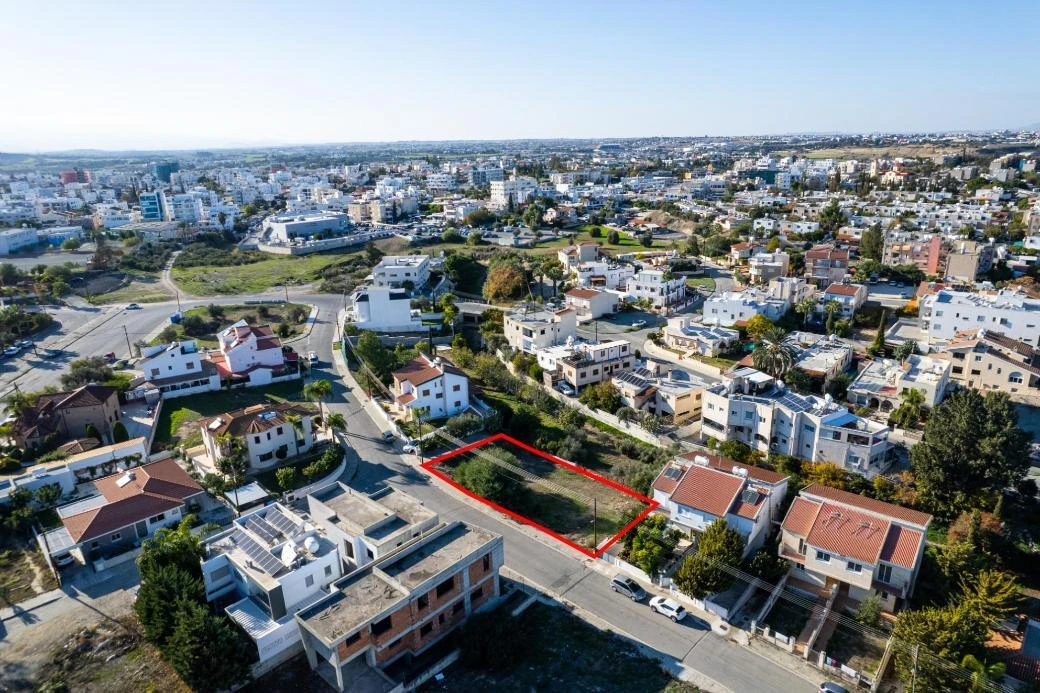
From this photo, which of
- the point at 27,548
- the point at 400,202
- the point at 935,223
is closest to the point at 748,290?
the point at 935,223

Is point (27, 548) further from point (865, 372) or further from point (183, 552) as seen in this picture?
point (865, 372)

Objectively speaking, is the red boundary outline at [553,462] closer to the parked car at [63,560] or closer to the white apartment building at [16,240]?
the parked car at [63,560]

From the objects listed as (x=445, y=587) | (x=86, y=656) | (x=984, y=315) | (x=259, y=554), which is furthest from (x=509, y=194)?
(x=86, y=656)

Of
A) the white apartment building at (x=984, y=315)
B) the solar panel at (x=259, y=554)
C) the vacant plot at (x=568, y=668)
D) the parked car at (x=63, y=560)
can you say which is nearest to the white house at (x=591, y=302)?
the white apartment building at (x=984, y=315)

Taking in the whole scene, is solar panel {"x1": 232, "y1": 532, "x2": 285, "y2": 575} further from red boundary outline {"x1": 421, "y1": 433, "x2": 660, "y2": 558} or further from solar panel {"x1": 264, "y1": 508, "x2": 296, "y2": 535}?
red boundary outline {"x1": 421, "y1": 433, "x2": 660, "y2": 558}

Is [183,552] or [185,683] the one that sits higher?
[183,552]

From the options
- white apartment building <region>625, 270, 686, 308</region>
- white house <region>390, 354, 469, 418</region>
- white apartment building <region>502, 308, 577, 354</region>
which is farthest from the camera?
white apartment building <region>625, 270, 686, 308</region>

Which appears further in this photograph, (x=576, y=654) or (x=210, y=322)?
(x=210, y=322)

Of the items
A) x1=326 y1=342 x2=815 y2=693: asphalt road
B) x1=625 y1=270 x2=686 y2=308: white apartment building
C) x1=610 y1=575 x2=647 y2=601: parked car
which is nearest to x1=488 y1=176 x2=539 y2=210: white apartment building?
x1=625 y1=270 x2=686 y2=308: white apartment building
